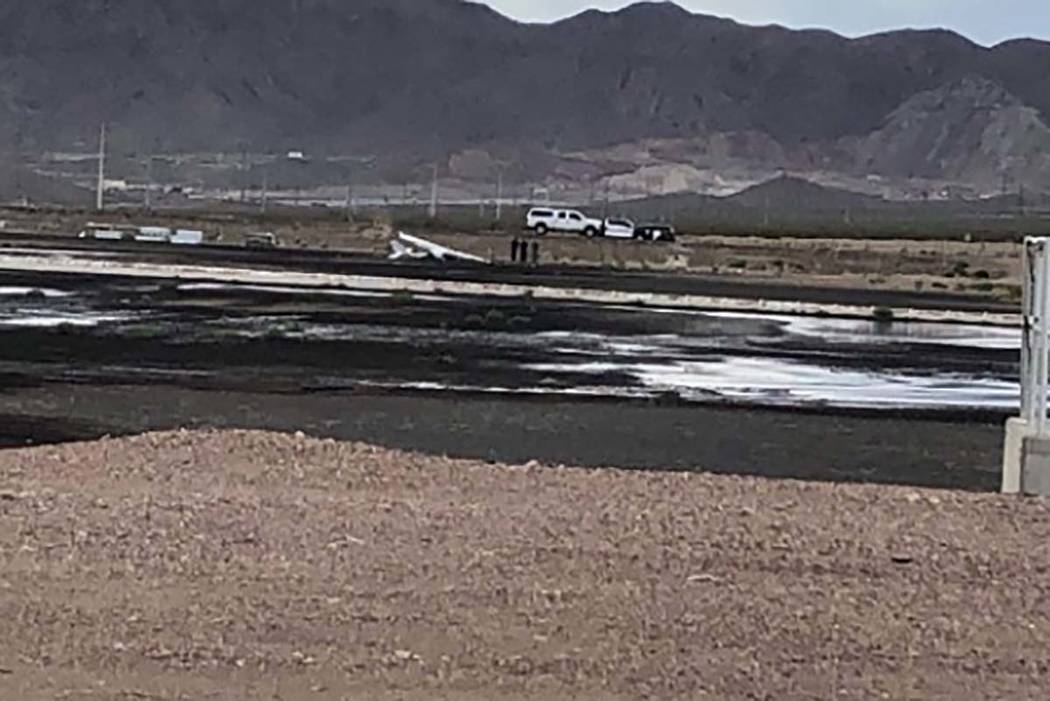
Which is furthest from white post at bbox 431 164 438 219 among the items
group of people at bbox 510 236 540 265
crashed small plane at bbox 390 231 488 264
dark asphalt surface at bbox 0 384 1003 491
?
dark asphalt surface at bbox 0 384 1003 491

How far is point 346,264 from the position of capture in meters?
62.3

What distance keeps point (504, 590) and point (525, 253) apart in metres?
64.7

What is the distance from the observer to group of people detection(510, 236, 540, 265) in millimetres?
70812

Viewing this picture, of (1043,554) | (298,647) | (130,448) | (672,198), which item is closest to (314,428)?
(130,448)

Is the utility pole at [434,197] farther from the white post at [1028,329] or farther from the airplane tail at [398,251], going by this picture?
the white post at [1028,329]

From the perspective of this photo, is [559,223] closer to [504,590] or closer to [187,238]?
[187,238]

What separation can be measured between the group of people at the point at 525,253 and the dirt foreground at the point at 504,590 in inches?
2255

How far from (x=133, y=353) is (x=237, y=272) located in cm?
2534

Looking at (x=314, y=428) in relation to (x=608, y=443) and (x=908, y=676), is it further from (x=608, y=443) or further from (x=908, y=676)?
(x=908, y=676)

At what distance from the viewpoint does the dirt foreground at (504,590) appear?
768 cm

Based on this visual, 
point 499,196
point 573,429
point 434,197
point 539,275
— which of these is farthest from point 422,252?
point 499,196

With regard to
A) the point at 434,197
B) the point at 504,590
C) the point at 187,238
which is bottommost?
the point at 187,238

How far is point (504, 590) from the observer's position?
9148 mm

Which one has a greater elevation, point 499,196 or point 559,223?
point 499,196
